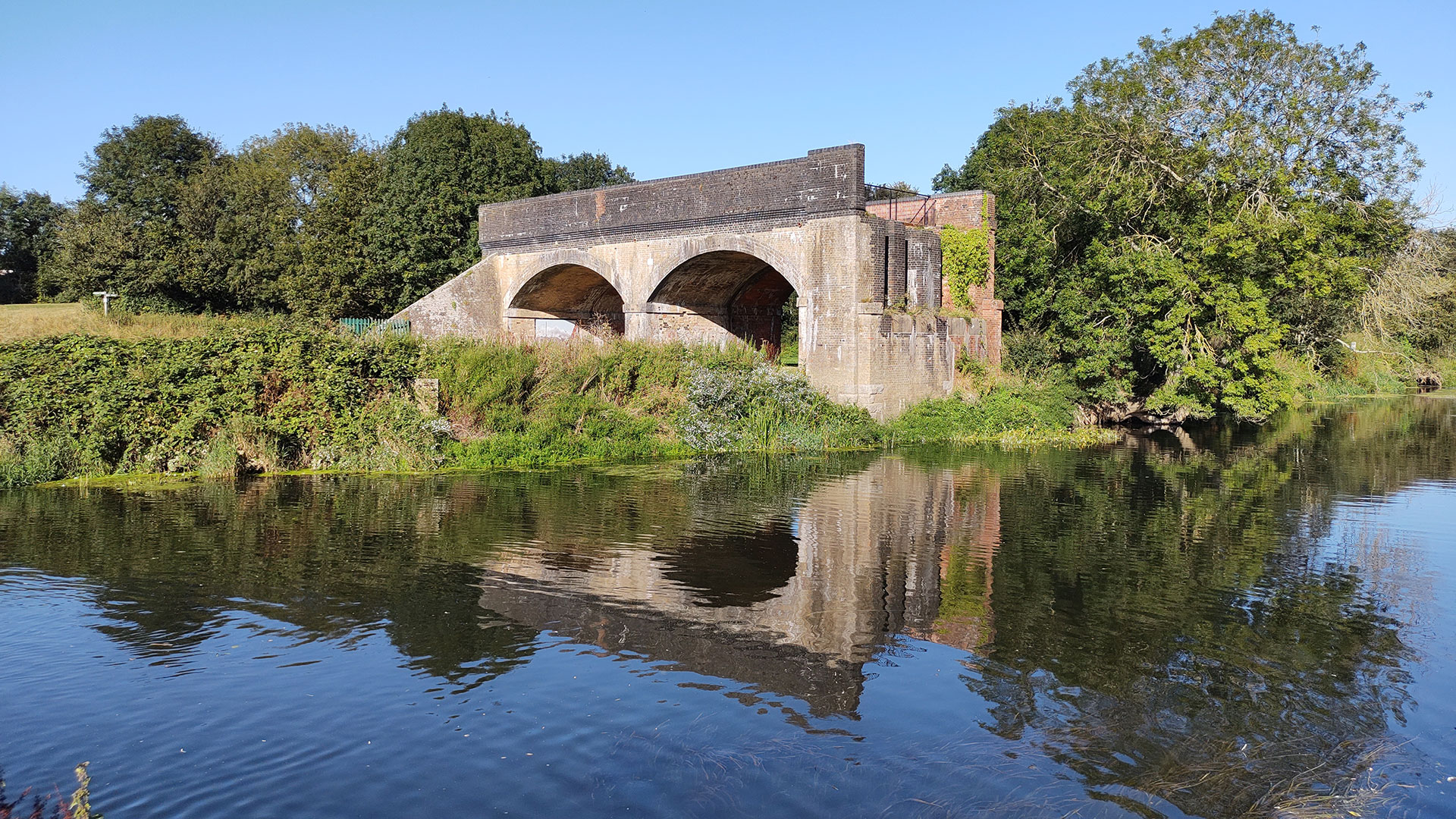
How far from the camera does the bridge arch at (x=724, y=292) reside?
2200 centimetres

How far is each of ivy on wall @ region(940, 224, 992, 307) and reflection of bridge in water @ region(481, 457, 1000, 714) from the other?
10.9 m

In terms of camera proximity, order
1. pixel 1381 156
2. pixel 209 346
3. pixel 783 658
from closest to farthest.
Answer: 1. pixel 783 658
2. pixel 209 346
3. pixel 1381 156

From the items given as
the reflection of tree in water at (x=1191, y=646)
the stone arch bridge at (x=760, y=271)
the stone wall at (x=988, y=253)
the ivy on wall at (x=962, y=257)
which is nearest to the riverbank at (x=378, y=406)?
the stone arch bridge at (x=760, y=271)

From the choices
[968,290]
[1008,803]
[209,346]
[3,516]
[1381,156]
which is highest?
[1381,156]

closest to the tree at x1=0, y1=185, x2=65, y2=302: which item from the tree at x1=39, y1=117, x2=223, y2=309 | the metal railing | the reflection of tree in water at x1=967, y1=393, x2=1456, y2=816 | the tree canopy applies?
the tree at x1=39, y1=117, x2=223, y2=309

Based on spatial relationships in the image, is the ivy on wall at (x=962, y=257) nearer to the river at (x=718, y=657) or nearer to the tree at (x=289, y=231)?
the river at (x=718, y=657)

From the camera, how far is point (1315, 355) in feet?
81.3

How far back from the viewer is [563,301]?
28.5m

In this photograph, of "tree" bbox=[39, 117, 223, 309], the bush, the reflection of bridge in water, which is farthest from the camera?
"tree" bbox=[39, 117, 223, 309]

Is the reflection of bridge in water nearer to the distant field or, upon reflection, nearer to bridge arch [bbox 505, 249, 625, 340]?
the distant field

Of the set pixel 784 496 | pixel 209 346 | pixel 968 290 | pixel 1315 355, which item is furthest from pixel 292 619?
pixel 1315 355

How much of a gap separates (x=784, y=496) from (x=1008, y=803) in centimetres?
888

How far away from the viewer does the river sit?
501cm

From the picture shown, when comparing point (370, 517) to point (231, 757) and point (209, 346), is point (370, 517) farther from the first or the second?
point (231, 757)
